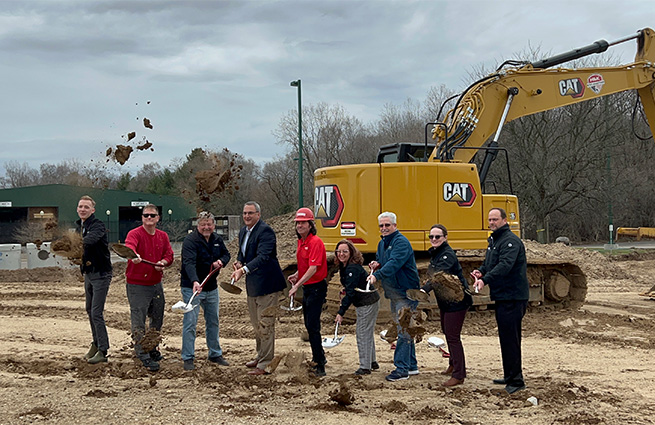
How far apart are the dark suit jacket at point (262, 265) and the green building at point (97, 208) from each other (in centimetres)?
405

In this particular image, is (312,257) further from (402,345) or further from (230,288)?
(402,345)

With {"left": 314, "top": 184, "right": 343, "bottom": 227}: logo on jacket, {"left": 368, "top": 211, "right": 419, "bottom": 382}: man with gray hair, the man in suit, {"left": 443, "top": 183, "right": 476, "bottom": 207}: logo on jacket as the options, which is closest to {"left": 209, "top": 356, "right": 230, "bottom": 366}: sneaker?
the man in suit

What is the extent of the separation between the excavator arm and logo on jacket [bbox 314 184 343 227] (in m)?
1.93

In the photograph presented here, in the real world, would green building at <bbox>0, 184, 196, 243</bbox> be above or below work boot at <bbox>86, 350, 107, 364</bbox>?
above

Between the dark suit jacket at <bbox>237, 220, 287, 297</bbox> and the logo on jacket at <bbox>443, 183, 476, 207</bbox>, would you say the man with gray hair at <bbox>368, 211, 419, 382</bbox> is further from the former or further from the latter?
the logo on jacket at <bbox>443, 183, 476, 207</bbox>

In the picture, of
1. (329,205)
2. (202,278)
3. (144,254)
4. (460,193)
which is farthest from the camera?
(329,205)

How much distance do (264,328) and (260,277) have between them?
23.1 inches

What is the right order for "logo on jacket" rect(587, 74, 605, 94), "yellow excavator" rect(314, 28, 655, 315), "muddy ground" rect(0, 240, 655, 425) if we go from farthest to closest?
"logo on jacket" rect(587, 74, 605, 94)
"yellow excavator" rect(314, 28, 655, 315)
"muddy ground" rect(0, 240, 655, 425)

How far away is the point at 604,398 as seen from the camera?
6.48m

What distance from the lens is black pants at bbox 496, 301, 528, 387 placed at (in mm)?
6676

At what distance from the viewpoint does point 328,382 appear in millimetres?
7145

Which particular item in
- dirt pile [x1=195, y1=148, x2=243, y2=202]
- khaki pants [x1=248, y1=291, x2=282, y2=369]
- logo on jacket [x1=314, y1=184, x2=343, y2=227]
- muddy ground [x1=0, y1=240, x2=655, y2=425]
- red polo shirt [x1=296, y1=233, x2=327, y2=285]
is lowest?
muddy ground [x1=0, y1=240, x2=655, y2=425]

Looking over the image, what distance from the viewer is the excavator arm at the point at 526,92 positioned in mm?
11930

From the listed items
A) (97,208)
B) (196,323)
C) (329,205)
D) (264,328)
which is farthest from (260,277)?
(97,208)
